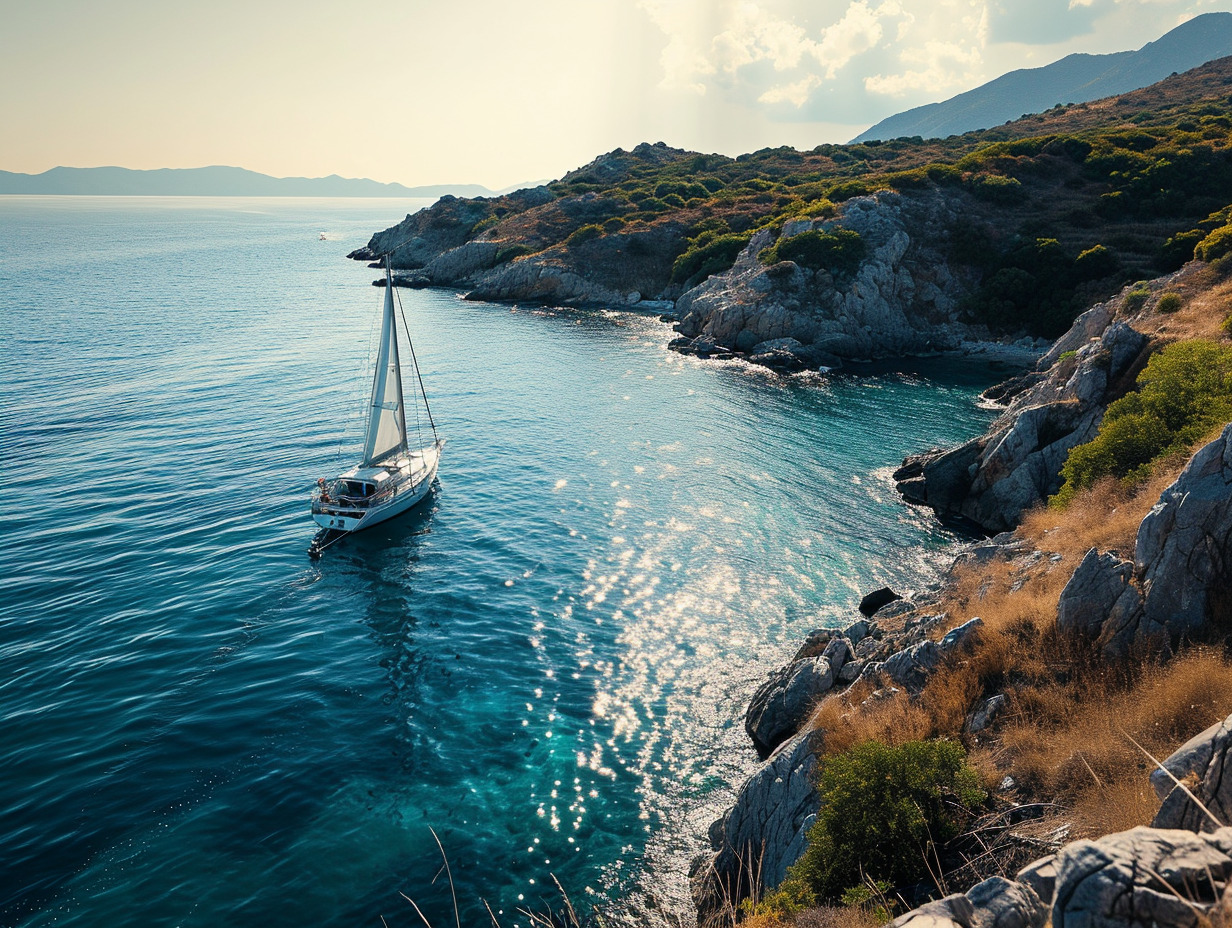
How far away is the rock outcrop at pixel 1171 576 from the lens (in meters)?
14.9

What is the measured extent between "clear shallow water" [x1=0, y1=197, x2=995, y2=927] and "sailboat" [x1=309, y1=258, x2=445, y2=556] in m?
1.43

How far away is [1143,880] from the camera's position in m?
6.46

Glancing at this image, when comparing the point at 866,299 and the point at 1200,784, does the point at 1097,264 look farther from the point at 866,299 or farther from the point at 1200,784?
the point at 1200,784

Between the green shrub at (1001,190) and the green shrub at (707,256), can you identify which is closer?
the green shrub at (1001,190)

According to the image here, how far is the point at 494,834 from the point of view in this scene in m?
20.2

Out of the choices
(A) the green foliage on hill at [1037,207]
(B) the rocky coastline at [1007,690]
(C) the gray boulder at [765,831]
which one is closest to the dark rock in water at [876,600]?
(B) the rocky coastline at [1007,690]

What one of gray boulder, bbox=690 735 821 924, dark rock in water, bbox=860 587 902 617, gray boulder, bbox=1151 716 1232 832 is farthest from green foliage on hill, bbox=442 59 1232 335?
gray boulder, bbox=1151 716 1232 832

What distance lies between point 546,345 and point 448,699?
221 feet

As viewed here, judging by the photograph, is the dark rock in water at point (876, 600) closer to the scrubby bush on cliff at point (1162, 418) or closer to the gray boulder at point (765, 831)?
the scrubby bush on cliff at point (1162, 418)

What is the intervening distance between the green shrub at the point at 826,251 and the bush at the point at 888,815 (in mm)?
81469

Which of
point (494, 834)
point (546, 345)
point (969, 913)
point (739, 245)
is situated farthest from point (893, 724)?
point (739, 245)

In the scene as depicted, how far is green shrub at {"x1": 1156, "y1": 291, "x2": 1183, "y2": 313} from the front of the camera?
39.3 meters

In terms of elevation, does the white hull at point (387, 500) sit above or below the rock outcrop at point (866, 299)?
below

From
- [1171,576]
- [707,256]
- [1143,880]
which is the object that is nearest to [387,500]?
[1171,576]
